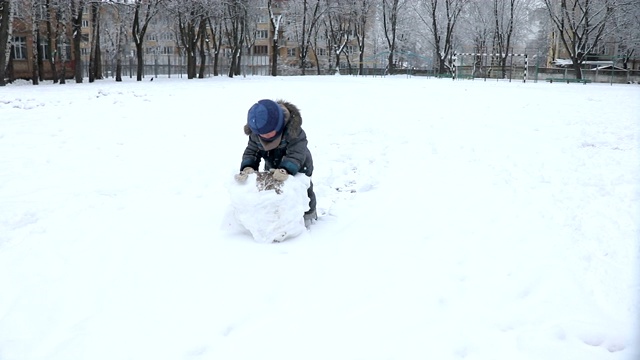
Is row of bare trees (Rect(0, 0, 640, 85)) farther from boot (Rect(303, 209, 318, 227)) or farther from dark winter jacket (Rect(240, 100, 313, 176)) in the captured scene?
boot (Rect(303, 209, 318, 227))

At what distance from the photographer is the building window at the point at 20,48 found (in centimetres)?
3981

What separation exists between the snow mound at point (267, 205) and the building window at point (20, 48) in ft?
141

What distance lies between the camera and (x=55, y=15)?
32.8 m

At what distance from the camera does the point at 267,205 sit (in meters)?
4.63

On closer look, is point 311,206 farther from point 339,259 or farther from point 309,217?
point 339,259

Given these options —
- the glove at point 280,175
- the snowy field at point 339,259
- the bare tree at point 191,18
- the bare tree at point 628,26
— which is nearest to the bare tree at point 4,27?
the bare tree at point 191,18

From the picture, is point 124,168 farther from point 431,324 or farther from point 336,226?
point 431,324

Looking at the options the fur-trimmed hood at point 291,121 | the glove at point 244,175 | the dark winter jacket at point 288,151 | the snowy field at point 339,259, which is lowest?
the snowy field at point 339,259

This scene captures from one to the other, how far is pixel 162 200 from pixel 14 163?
3.07 metres

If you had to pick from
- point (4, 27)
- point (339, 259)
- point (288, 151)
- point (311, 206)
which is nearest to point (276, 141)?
point (288, 151)

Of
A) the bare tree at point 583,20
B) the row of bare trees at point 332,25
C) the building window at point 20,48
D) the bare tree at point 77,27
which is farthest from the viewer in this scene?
the building window at point 20,48

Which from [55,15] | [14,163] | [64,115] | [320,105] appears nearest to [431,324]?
[14,163]

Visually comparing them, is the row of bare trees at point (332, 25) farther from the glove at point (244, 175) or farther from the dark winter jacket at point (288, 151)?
the glove at point (244, 175)

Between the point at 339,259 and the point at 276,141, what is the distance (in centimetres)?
125
